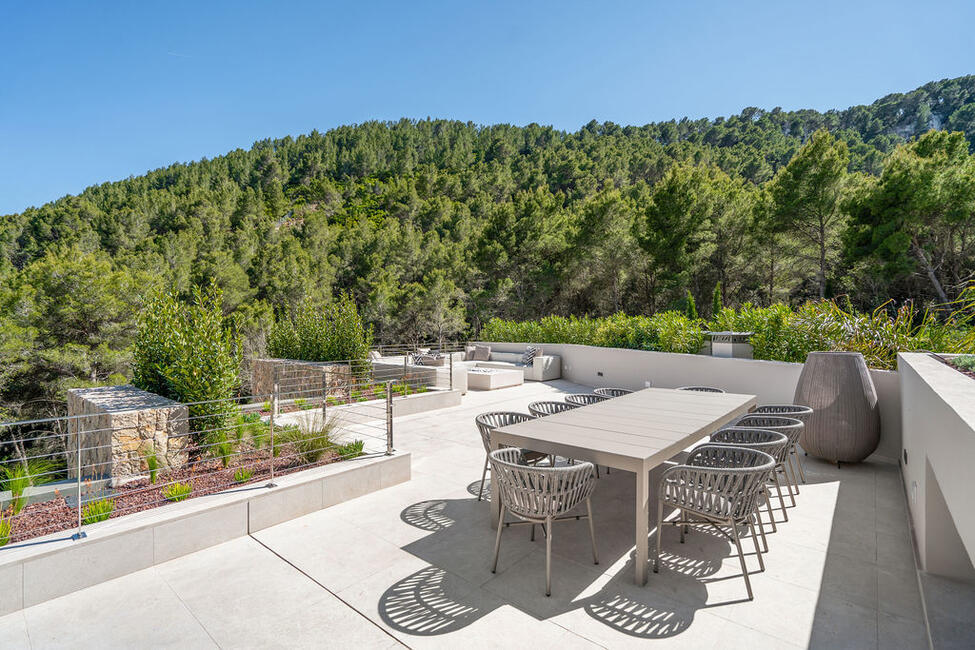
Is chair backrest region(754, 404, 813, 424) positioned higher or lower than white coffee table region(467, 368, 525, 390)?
higher

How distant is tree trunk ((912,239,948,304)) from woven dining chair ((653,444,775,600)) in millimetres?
14812

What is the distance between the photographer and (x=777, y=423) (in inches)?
156

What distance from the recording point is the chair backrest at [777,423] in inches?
143

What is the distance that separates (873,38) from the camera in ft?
30.3

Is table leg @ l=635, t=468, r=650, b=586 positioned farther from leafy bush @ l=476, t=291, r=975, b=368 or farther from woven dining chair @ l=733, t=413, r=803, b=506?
leafy bush @ l=476, t=291, r=975, b=368

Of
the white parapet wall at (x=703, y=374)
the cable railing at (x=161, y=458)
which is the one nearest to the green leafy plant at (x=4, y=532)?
the cable railing at (x=161, y=458)

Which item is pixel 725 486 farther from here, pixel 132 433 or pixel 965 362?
pixel 132 433

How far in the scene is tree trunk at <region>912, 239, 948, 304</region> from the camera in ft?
42.6

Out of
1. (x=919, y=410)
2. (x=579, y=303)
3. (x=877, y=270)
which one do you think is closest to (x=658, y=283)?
(x=579, y=303)

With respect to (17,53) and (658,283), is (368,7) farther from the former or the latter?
(658,283)

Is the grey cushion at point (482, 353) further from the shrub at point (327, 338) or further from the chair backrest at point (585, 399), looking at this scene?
the chair backrest at point (585, 399)

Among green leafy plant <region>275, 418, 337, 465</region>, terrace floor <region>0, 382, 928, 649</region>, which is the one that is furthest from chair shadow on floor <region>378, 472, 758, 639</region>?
green leafy plant <region>275, 418, 337, 465</region>

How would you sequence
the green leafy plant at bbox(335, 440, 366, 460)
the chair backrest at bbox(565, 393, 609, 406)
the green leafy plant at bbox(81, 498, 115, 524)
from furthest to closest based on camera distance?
the chair backrest at bbox(565, 393, 609, 406) → the green leafy plant at bbox(335, 440, 366, 460) → the green leafy plant at bbox(81, 498, 115, 524)

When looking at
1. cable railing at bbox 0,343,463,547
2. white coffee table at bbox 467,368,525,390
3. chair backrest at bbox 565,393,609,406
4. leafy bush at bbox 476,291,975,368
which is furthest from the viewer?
white coffee table at bbox 467,368,525,390
